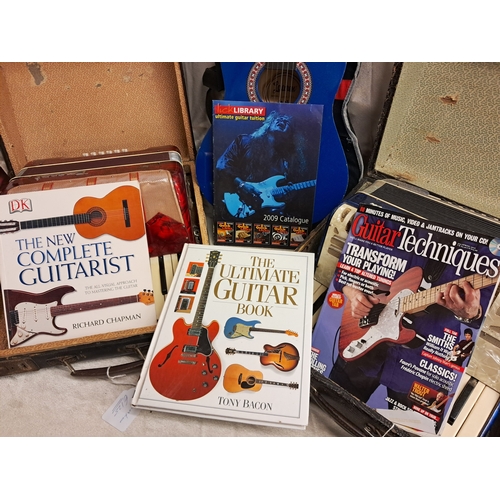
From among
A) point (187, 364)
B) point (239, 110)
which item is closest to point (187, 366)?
point (187, 364)

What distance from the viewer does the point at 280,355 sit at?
85 cm

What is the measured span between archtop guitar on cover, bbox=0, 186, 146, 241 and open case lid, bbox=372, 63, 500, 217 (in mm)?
709

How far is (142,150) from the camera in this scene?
1.20 metres

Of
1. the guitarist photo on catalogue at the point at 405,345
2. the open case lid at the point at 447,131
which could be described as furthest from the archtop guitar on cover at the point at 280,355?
the open case lid at the point at 447,131

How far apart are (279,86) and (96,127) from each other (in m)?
0.58

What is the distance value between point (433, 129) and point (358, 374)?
0.66 m

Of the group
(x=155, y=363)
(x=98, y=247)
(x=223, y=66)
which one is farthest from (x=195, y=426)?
(x=223, y=66)

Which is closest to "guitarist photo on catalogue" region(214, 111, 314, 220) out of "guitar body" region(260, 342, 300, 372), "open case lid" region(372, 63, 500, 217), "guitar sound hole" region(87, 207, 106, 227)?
"open case lid" region(372, 63, 500, 217)

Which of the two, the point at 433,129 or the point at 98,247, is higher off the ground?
the point at 433,129

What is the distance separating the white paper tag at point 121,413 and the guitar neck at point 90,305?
227mm

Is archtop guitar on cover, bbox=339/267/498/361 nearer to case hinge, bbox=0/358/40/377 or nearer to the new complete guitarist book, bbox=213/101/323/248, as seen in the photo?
the new complete guitarist book, bbox=213/101/323/248

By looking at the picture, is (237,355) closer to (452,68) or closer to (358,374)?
(358,374)

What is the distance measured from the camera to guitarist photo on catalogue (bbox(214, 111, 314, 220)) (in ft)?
3.59

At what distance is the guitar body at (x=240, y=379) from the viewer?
32.0 inches
